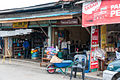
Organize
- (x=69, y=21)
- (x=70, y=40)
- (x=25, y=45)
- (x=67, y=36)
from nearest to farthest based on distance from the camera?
(x=69, y=21)
(x=67, y=36)
(x=70, y=40)
(x=25, y=45)

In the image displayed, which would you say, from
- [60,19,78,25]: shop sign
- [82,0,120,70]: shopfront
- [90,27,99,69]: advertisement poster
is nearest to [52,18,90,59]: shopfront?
[60,19,78,25]: shop sign

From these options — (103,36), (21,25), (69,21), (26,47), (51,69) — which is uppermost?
(69,21)

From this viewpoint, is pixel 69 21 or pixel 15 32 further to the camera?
pixel 15 32

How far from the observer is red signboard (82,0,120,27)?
9.06 metres

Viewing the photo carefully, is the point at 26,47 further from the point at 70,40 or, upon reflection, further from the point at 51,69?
the point at 51,69

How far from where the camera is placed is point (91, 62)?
11250mm

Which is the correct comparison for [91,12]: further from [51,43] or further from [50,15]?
[51,43]

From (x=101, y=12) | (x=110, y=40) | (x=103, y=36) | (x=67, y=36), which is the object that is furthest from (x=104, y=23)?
(x=67, y=36)

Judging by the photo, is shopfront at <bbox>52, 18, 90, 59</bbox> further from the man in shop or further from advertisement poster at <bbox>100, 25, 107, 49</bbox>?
the man in shop

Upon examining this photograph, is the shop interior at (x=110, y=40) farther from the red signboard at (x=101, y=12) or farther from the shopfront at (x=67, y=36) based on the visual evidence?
the shopfront at (x=67, y=36)

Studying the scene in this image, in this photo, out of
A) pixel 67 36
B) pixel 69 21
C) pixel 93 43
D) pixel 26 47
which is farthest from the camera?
pixel 26 47

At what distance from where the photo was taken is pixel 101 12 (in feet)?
31.7

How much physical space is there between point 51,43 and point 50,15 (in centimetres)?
317

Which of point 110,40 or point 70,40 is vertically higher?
→ point 110,40
